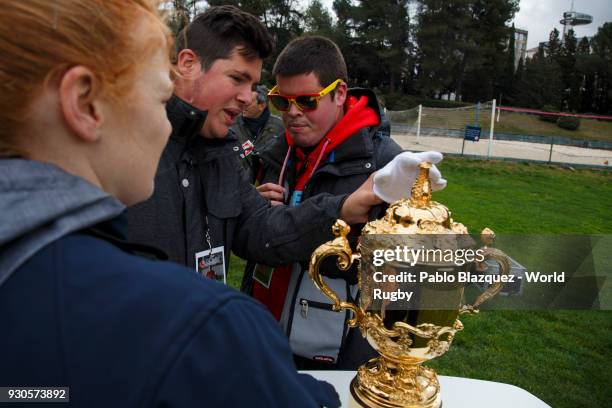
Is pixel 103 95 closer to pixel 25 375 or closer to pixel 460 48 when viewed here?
pixel 25 375

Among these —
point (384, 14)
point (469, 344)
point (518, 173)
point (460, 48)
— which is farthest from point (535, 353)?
point (384, 14)

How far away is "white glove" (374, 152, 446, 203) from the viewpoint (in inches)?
55.3

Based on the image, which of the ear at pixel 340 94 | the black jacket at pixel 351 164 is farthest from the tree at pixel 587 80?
the black jacket at pixel 351 164

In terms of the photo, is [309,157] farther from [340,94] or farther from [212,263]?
[212,263]

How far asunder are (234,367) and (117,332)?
0.48 feet

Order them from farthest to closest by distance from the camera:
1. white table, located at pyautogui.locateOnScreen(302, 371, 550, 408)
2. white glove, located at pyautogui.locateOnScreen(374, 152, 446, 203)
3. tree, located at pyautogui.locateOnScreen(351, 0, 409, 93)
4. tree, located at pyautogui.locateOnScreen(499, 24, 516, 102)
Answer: tree, located at pyautogui.locateOnScreen(499, 24, 516, 102)
tree, located at pyautogui.locateOnScreen(351, 0, 409, 93)
white table, located at pyautogui.locateOnScreen(302, 371, 550, 408)
white glove, located at pyautogui.locateOnScreen(374, 152, 446, 203)

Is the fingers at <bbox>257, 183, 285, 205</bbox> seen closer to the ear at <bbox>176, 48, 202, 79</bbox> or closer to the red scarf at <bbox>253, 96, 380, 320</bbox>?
the red scarf at <bbox>253, 96, 380, 320</bbox>

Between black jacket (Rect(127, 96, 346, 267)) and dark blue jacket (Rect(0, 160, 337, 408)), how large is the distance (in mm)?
973

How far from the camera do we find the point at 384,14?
1592 inches

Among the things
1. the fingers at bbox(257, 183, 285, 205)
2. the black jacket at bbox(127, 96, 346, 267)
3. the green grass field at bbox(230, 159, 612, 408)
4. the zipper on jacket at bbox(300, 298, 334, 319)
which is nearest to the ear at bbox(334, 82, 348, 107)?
the fingers at bbox(257, 183, 285, 205)

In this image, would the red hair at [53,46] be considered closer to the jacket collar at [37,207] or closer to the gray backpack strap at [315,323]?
the jacket collar at [37,207]

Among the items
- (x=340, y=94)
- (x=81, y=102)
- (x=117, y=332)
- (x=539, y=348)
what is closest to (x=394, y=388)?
(x=117, y=332)

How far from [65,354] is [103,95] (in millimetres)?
350

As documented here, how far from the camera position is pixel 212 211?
1.76 metres
